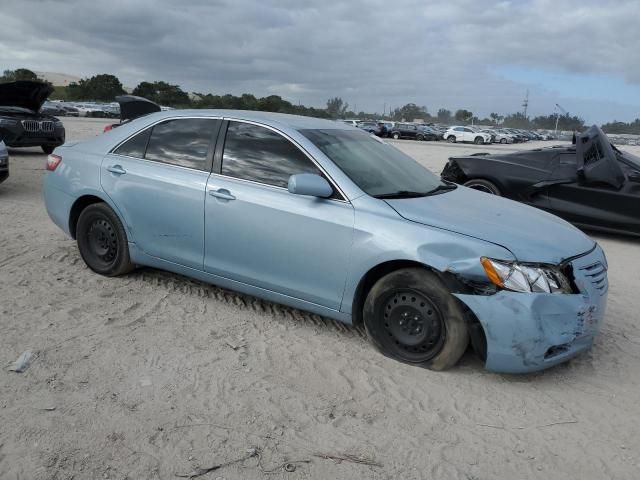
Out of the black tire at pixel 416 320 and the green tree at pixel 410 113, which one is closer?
the black tire at pixel 416 320

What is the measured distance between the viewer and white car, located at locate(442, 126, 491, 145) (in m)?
49.0

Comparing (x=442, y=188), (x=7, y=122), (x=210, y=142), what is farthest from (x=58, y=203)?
(x=7, y=122)

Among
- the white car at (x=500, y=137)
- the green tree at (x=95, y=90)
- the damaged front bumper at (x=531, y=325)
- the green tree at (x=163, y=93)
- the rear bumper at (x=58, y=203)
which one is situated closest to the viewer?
the damaged front bumper at (x=531, y=325)

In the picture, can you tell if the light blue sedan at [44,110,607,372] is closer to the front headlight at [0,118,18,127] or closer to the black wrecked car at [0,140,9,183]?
the black wrecked car at [0,140,9,183]

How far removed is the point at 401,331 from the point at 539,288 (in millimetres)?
895

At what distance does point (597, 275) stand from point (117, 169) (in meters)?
3.77

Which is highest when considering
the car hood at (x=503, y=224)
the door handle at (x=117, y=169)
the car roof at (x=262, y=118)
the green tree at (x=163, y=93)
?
the green tree at (x=163, y=93)

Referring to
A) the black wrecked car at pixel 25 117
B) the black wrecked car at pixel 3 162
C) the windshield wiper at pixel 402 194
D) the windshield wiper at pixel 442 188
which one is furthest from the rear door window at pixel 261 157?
the black wrecked car at pixel 25 117

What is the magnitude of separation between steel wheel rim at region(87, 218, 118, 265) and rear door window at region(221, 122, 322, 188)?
135cm

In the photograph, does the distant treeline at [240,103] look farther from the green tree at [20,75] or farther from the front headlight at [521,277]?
the front headlight at [521,277]

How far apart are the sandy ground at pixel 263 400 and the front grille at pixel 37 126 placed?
32.7ft

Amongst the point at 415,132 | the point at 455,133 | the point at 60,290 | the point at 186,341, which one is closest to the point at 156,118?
the point at 60,290

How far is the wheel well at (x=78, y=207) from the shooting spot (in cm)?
505

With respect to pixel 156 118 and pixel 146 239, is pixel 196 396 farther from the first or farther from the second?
pixel 156 118
